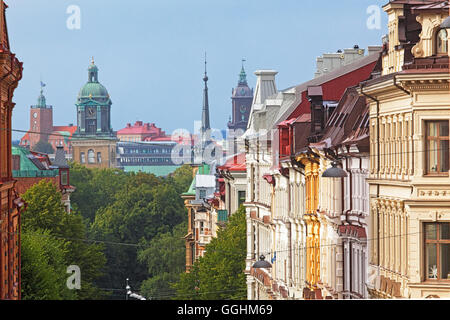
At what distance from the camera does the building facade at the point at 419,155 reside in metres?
35.5

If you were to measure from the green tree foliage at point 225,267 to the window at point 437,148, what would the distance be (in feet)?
142

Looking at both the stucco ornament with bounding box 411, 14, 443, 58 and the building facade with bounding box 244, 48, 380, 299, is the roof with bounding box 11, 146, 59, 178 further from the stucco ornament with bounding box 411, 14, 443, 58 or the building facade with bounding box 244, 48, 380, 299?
the stucco ornament with bounding box 411, 14, 443, 58

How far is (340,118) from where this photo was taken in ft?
174

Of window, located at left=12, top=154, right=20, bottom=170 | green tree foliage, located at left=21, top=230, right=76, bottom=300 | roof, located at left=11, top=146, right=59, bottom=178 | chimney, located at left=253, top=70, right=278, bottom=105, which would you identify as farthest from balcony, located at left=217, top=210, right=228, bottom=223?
green tree foliage, located at left=21, top=230, right=76, bottom=300

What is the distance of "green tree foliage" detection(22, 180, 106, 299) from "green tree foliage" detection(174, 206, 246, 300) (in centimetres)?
709

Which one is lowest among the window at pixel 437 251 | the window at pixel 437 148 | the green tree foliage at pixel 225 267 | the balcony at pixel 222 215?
the green tree foliage at pixel 225 267

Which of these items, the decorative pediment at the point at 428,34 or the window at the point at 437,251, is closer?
the window at the point at 437,251

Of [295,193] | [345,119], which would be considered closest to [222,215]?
[295,193]

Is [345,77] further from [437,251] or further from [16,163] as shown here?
[16,163]

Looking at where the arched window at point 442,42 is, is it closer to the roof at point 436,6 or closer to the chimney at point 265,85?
the roof at point 436,6

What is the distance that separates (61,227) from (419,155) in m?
57.1

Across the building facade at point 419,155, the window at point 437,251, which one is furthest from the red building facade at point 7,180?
the window at point 437,251

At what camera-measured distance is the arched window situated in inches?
1414
